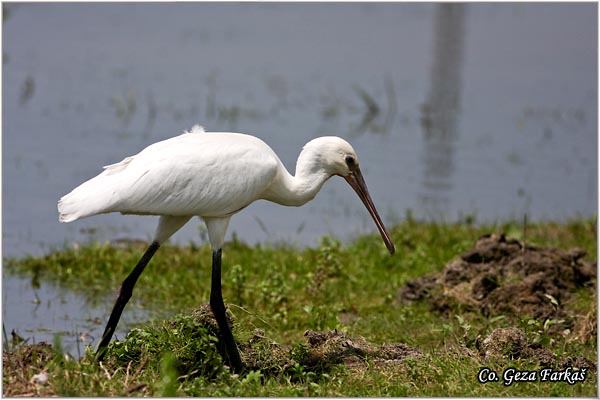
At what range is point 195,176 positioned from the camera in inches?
262

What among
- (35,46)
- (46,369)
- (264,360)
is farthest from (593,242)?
(35,46)

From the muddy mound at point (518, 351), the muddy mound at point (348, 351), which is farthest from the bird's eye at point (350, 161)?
the muddy mound at point (518, 351)

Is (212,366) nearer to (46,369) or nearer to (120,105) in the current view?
(46,369)

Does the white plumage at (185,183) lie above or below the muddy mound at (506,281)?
above

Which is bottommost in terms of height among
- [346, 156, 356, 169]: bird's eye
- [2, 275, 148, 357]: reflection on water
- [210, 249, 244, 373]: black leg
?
[2, 275, 148, 357]: reflection on water

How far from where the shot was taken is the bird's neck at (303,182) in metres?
7.11

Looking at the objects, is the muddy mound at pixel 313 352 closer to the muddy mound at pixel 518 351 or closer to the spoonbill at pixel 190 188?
the spoonbill at pixel 190 188

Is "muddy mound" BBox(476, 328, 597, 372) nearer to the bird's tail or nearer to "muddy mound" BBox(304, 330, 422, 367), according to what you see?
"muddy mound" BBox(304, 330, 422, 367)

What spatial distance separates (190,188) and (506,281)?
3.27 meters

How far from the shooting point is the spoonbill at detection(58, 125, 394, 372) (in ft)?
→ 21.4

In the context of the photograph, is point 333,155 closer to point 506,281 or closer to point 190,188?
point 190,188

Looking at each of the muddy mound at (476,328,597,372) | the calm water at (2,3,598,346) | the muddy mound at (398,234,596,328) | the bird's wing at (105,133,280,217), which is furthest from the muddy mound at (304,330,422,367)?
the calm water at (2,3,598,346)

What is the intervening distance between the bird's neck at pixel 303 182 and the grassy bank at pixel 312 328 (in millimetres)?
817

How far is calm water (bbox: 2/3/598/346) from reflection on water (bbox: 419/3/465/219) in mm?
42
